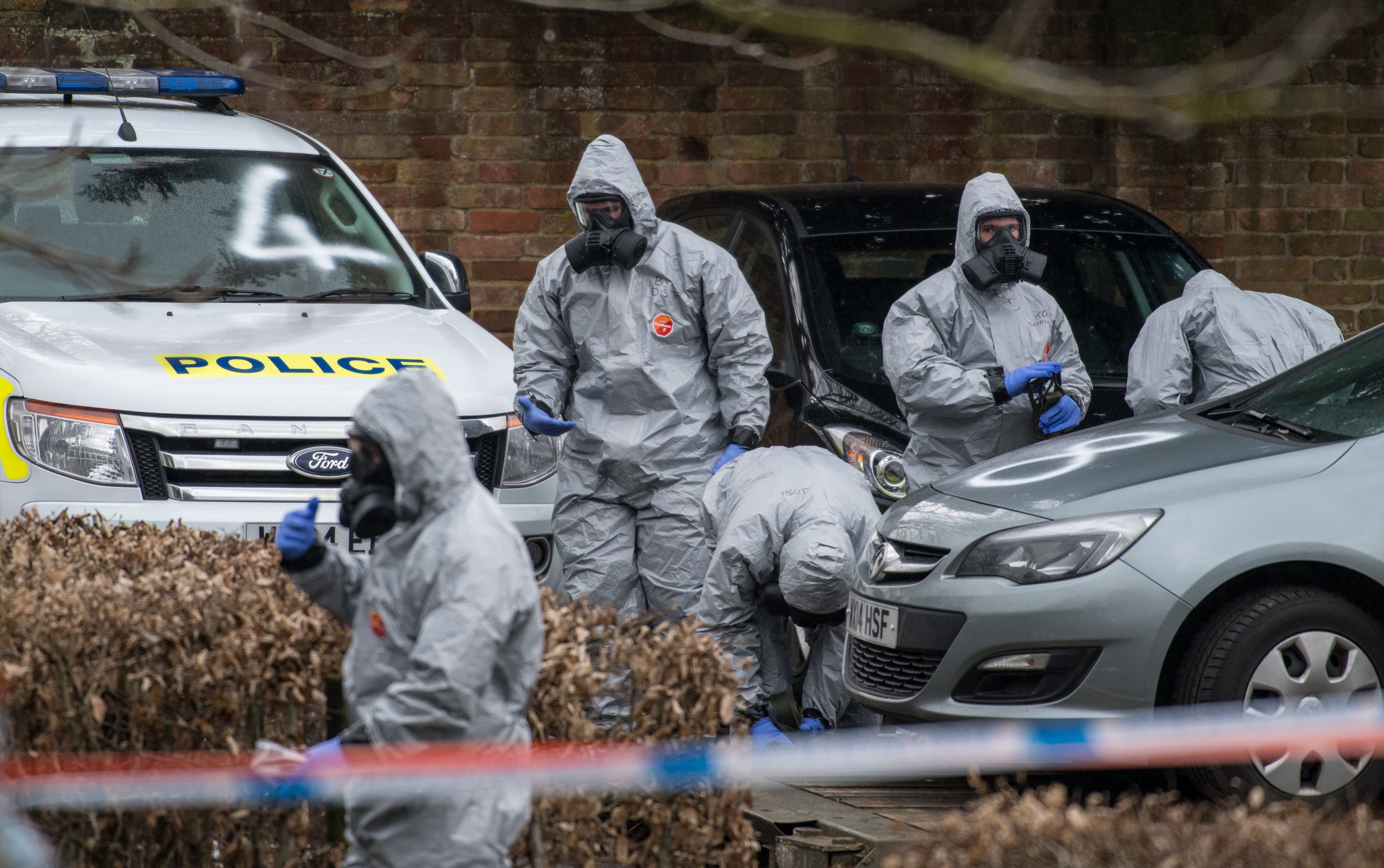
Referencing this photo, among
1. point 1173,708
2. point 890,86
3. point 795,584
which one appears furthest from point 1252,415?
point 890,86

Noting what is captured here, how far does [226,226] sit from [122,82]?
2.64 ft

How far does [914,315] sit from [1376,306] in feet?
16.3

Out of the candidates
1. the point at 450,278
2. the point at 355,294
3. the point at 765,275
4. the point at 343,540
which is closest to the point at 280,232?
the point at 355,294

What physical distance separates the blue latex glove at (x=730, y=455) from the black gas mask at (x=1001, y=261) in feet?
3.62

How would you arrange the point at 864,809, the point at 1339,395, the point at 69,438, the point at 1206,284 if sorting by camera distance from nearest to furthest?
the point at 864,809 → the point at 1339,395 → the point at 69,438 → the point at 1206,284

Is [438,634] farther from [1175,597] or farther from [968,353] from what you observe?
[968,353]

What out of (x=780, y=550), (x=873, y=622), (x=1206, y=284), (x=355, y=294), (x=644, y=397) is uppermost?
(x=1206, y=284)

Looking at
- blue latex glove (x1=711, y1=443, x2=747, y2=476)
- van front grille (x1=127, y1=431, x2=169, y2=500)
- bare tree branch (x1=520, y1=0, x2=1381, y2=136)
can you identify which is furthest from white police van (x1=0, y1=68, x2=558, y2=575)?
bare tree branch (x1=520, y1=0, x2=1381, y2=136)

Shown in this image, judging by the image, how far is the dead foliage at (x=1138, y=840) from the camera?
2.28m

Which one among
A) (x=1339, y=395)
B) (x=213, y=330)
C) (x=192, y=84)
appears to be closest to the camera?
(x=1339, y=395)

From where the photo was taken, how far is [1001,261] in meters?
5.92

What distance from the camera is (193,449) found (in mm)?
5168

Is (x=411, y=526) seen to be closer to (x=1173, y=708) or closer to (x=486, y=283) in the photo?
(x=1173, y=708)

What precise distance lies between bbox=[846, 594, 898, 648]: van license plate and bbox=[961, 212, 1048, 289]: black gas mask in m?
1.62
